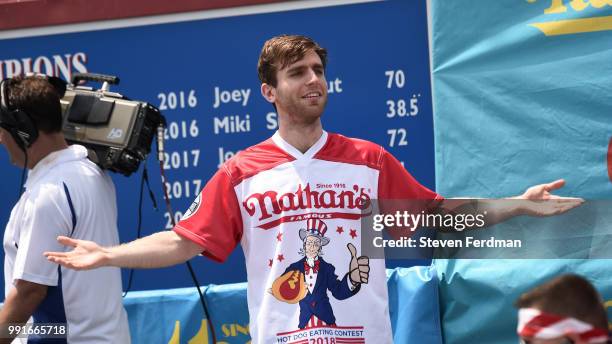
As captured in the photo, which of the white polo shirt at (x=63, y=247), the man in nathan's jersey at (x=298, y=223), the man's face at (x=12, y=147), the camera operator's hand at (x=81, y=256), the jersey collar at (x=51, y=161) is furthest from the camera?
the man's face at (x=12, y=147)

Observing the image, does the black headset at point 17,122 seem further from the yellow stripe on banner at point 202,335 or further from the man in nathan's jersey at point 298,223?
the yellow stripe on banner at point 202,335

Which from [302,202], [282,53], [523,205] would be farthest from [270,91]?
[523,205]

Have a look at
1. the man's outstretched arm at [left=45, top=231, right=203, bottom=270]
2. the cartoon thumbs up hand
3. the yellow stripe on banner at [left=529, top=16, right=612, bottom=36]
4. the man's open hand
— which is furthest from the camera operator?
the yellow stripe on banner at [left=529, top=16, right=612, bottom=36]

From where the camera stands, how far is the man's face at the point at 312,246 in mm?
3656

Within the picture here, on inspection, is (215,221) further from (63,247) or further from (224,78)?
(224,78)

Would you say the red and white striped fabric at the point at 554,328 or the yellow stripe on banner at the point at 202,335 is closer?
the red and white striped fabric at the point at 554,328

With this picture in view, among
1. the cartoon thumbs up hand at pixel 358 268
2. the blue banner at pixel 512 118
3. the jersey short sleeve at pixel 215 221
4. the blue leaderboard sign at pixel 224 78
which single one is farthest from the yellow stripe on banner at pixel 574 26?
the jersey short sleeve at pixel 215 221

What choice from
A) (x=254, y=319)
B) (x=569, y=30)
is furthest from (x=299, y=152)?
(x=569, y=30)

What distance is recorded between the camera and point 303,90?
12.4 feet

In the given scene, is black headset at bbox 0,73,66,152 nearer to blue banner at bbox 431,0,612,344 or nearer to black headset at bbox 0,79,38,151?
black headset at bbox 0,79,38,151

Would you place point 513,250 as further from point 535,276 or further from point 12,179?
point 12,179

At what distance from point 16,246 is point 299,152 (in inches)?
44.4

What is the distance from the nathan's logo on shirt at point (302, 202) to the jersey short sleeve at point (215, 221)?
3.0 inches

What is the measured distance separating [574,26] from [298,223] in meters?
1.62
